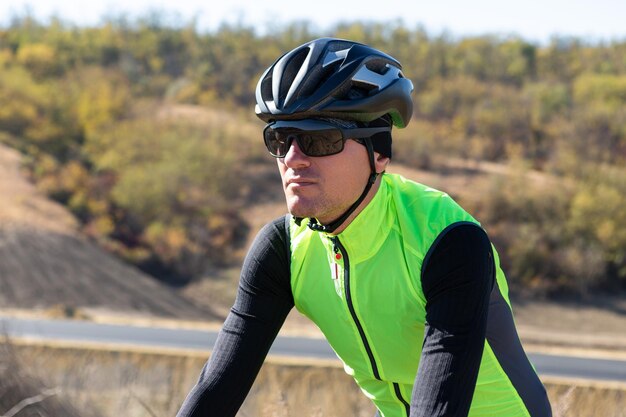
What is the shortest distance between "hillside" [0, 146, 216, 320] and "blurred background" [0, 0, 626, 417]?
8 centimetres

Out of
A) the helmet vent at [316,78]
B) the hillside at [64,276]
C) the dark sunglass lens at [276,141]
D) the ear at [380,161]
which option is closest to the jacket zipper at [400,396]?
the ear at [380,161]

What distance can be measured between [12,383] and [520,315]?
2948cm

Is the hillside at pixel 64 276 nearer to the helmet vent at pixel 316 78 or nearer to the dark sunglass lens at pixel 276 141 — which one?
the dark sunglass lens at pixel 276 141

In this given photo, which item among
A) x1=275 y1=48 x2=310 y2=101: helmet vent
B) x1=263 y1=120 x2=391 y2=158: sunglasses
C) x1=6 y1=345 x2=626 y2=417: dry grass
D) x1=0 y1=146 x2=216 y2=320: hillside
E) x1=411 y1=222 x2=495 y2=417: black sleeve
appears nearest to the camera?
x1=411 y1=222 x2=495 y2=417: black sleeve

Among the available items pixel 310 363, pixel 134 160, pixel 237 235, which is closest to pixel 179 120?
pixel 134 160

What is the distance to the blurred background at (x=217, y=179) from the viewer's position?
31.2 m

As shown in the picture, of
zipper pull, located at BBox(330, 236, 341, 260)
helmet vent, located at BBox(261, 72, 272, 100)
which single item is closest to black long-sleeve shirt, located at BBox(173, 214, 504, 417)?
zipper pull, located at BBox(330, 236, 341, 260)

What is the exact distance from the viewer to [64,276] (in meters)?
31.2

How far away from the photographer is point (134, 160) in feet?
144

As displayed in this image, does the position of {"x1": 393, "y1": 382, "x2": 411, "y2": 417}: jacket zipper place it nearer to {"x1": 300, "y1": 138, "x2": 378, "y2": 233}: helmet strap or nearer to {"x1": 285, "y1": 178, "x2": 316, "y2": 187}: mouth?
{"x1": 300, "y1": 138, "x2": 378, "y2": 233}: helmet strap

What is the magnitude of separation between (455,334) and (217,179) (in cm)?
4043

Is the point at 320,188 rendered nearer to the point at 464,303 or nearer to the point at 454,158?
the point at 464,303

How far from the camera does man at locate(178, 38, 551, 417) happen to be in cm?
209

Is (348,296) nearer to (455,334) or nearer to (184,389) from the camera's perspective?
(455,334)
